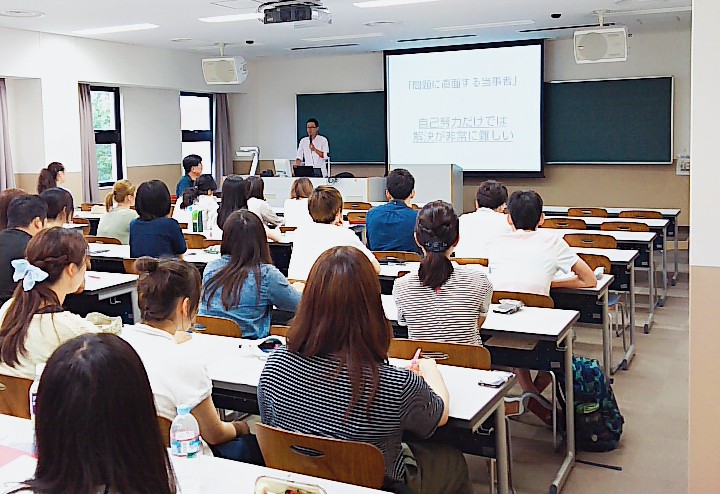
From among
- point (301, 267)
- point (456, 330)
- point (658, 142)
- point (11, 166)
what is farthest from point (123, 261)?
point (658, 142)

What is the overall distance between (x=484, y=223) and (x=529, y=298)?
1604 mm

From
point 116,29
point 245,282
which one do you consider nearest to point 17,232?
point 245,282

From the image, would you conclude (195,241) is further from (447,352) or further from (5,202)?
(447,352)

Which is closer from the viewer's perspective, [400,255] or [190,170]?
[400,255]

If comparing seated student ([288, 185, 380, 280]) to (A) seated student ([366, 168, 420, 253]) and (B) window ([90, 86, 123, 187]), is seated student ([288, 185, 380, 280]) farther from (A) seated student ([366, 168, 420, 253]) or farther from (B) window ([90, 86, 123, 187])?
(B) window ([90, 86, 123, 187])

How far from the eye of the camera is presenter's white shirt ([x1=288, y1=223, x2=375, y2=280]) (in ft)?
16.1

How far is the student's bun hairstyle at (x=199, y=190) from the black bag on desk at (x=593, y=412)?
4.67m

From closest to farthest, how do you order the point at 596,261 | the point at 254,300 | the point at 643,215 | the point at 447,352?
the point at 447,352
the point at 254,300
the point at 596,261
the point at 643,215

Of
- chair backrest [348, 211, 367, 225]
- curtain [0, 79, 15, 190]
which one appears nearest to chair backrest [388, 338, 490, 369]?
chair backrest [348, 211, 367, 225]

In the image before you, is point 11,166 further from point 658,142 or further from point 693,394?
point 693,394

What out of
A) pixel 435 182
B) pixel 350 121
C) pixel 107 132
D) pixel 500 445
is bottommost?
pixel 500 445

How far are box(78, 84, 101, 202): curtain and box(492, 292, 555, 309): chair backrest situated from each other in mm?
8353

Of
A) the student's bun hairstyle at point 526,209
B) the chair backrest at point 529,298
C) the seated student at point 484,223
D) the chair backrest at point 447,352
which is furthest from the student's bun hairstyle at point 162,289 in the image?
the seated student at point 484,223

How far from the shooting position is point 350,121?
13.1m
